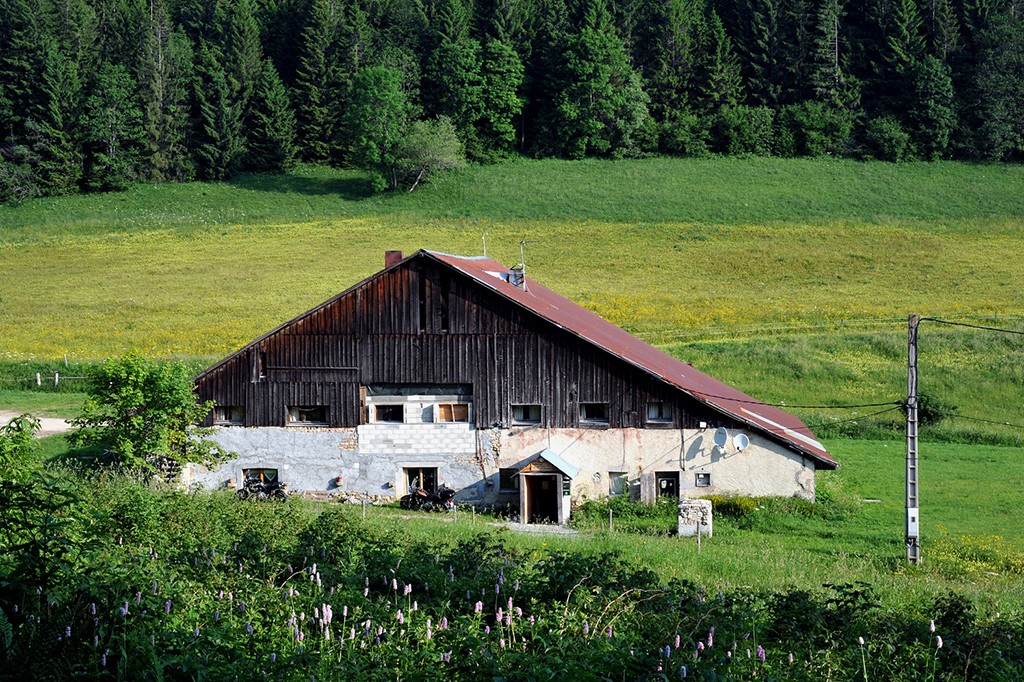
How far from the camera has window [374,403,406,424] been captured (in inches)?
1259

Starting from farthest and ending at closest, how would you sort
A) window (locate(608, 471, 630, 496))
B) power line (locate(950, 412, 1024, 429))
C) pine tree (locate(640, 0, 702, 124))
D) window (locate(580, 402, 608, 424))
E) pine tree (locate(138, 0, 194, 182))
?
pine tree (locate(640, 0, 702, 124)) → pine tree (locate(138, 0, 194, 182)) → power line (locate(950, 412, 1024, 429)) → window (locate(580, 402, 608, 424)) → window (locate(608, 471, 630, 496))

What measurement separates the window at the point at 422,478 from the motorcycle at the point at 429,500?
101 cm

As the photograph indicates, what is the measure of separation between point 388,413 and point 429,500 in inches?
132

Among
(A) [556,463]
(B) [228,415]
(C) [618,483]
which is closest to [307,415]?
(B) [228,415]

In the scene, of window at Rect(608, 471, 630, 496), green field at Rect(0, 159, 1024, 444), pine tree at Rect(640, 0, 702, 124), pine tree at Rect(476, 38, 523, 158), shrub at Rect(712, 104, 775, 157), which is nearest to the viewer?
window at Rect(608, 471, 630, 496)

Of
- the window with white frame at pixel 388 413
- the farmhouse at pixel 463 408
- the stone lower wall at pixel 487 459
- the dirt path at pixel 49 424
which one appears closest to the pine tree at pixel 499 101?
the dirt path at pixel 49 424

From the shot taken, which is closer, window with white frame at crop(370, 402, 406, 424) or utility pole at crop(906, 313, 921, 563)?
utility pole at crop(906, 313, 921, 563)

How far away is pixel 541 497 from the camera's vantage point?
101 feet

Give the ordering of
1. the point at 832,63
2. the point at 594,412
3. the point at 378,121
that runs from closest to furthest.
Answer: the point at 594,412
the point at 378,121
the point at 832,63

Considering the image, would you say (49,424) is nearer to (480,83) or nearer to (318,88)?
(318,88)

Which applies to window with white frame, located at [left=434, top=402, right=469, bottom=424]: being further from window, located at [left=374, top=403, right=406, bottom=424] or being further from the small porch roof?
the small porch roof

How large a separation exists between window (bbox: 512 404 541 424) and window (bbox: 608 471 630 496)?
9.06 feet

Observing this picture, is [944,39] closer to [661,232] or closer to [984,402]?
[661,232]

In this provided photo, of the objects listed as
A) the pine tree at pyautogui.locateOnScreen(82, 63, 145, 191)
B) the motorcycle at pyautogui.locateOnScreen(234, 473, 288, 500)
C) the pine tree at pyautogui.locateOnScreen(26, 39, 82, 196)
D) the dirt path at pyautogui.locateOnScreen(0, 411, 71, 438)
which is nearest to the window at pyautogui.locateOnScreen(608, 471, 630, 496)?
the motorcycle at pyautogui.locateOnScreen(234, 473, 288, 500)
